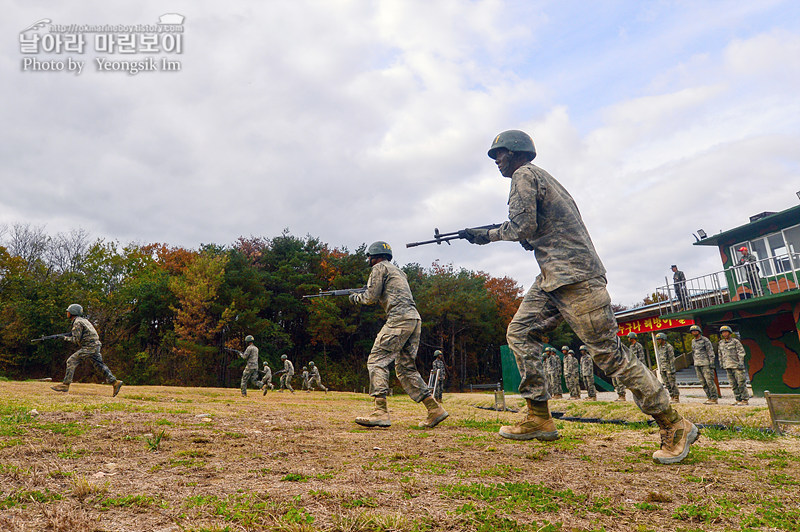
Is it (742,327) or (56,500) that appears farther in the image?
(742,327)

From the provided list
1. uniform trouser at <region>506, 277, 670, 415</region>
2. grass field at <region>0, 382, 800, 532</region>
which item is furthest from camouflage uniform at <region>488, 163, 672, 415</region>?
grass field at <region>0, 382, 800, 532</region>

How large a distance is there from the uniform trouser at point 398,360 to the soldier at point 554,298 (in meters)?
1.64

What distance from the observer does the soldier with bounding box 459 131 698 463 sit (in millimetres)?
3332

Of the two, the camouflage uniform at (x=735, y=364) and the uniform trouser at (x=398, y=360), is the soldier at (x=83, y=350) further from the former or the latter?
the camouflage uniform at (x=735, y=364)

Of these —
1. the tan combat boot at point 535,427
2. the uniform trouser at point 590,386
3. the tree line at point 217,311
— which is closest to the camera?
the tan combat boot at point 535,427

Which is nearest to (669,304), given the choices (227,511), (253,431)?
(253,431)

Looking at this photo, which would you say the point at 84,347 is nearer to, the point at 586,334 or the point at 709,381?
the point at 586,334

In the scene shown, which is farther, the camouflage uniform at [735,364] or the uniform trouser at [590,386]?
the uniform trouser at [590,386]

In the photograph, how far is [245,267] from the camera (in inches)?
1390

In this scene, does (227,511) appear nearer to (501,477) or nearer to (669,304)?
(501,477)

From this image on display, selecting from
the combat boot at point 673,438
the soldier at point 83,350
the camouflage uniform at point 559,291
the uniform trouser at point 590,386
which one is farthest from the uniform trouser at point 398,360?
the uniform trouser at point 590,386

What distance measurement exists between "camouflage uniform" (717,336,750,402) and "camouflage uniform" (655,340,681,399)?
1.31 m

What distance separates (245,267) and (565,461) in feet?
114

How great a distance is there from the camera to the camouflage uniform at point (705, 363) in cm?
1167
